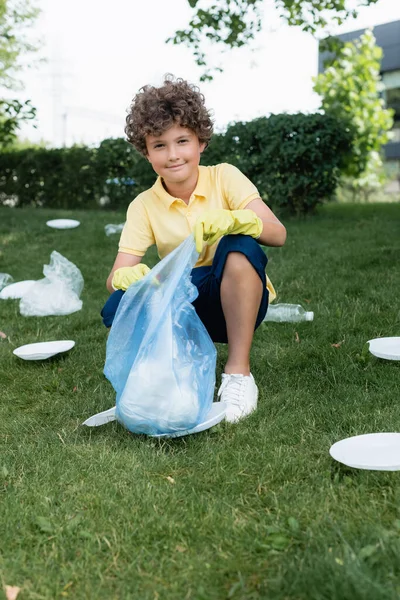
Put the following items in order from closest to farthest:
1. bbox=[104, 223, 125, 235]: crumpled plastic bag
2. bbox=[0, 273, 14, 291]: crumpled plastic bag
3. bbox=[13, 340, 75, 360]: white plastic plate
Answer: bbox=[13, 340, 75, 360]: white plastic plate → bbox=[0, 273, 14, 291]: crumpled plastic bag → bbox=[104, 223, 125, 235]: crumpled plastic bag

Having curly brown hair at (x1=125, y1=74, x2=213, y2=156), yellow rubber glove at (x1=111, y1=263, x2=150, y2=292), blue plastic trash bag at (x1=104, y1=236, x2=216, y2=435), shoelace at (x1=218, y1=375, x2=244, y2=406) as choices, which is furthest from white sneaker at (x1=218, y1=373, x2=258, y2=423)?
curly brown hair at (x1=125, y1=74, x2=213, y2=156)

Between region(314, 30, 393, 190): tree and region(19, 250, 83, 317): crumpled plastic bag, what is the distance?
5.65 metres

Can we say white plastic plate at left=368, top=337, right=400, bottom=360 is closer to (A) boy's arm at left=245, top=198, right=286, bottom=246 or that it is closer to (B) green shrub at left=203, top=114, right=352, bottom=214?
(A) boy's arm at left=245, top=198, right=286, bottom=246

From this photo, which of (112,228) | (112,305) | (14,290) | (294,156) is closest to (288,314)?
(112,305)

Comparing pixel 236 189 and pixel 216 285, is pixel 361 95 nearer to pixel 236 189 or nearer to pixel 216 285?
pixel 236 189

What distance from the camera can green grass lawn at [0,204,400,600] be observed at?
4.11 ft

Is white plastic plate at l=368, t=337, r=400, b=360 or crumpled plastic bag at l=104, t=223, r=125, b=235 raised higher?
crumpled plastic bag at l=104, t=223, r=125, b=235

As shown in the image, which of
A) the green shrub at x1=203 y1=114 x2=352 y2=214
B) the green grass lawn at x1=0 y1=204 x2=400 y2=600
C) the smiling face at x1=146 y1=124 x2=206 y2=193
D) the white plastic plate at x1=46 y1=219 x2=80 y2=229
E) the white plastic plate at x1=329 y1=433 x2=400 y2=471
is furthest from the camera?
the white plastic plate at x1=46 y1=219 x2=80 y2=229

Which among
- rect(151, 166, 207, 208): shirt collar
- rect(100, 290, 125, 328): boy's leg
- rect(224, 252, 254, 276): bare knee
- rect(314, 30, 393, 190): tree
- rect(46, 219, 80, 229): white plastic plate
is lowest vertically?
rect(46, 219, 80, 229): white plastic plate

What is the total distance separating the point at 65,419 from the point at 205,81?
6312mm

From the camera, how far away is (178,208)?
2291 mm

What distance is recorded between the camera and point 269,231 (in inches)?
83.9

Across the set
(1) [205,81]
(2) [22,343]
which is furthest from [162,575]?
(1) [205,81]

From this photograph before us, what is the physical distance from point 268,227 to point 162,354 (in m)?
0.59
